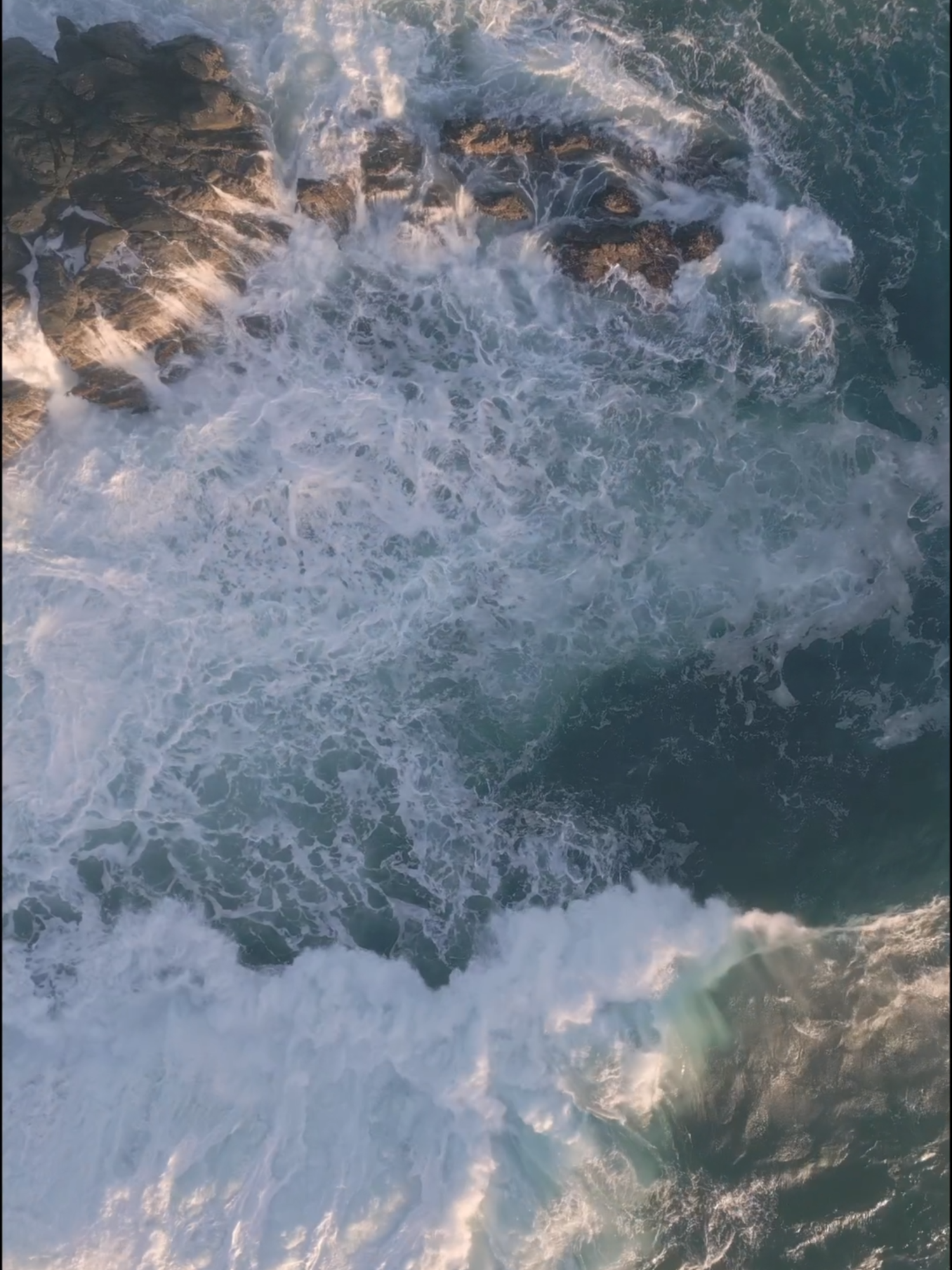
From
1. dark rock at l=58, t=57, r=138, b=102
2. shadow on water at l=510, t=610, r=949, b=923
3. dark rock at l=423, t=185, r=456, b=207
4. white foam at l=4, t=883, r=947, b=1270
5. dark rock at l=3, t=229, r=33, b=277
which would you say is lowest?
white foam at l=4, t=883, r=947, b=1270

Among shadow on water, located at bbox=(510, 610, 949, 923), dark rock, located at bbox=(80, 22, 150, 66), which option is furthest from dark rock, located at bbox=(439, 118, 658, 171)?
shadow on water, located at bbox=(510, 610, 949, 923)

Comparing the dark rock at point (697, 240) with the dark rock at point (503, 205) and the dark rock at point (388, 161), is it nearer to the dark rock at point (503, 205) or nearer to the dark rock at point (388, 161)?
the dark rock at point (503, 205)

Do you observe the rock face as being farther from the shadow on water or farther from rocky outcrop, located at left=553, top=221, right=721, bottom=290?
the shadow on water

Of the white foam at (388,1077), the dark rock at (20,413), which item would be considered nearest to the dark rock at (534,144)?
the dark rock at (20,413)

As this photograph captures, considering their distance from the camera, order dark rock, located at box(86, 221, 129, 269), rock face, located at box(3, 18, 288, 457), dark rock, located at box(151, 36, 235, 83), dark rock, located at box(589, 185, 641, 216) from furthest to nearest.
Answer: dark rock, located at box(589, 185, 641, 216), dark rock, located at box(151, 36, 235, 83), dark rock, located at box(86, 221, 129, 269), rock face, located at box(3, 18, 288, 457)

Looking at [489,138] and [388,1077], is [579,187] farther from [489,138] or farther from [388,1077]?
[388,1077]

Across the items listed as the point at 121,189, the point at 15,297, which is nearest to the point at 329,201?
the point at 121,189
